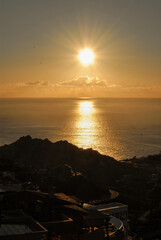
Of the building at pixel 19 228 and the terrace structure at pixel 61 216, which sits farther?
the terrace structure at pixel 61 216

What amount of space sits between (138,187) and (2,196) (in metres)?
39.4

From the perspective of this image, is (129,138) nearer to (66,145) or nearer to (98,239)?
(66,145)

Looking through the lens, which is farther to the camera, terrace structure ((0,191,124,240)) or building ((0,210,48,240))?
terrace structure ((0,191,124,240))

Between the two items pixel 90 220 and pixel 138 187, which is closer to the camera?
pixel 90 220

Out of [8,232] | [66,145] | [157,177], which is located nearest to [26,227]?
[8,232]

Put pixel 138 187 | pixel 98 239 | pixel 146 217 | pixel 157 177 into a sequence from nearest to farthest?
pixel 98 239, pixel 146 217, pixel 138 187, pixel 157 177

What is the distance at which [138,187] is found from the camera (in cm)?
4753

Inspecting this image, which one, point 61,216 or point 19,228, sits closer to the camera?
point 19,228

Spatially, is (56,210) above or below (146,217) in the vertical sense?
above

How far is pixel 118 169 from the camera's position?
57.5m

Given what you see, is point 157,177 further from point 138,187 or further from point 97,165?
point 97,165

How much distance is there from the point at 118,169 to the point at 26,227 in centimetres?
4963

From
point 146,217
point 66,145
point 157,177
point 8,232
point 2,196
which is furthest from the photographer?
point 66,145

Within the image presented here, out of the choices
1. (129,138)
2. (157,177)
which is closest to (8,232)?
(157,177)
